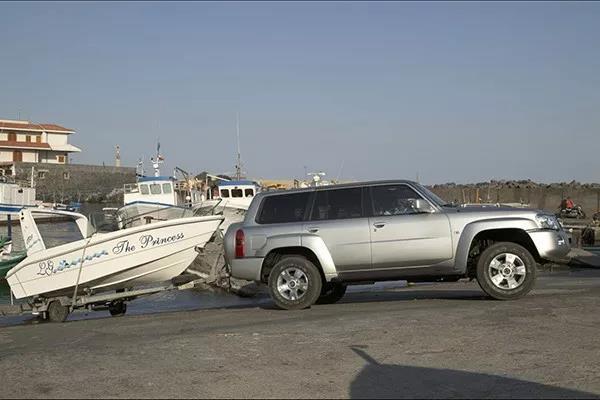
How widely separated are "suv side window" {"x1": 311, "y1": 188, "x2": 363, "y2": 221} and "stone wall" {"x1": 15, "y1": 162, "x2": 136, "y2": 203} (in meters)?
72.3

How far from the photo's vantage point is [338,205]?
11.4 m

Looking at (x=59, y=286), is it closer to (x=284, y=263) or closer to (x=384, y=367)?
(x=284, y=263)

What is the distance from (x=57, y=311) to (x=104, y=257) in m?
1.28

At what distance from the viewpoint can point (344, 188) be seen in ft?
37.7

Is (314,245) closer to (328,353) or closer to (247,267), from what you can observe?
(247,267)

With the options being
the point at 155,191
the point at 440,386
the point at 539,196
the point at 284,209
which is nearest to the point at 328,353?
the point at 440,386

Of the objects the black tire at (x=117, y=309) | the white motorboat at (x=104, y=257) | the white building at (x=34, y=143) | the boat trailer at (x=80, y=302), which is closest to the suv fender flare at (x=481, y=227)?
the white motorboat at (x=104, y=257)

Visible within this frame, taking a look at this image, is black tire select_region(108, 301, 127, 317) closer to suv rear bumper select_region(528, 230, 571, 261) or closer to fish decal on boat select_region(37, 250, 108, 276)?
fish decal on boat select_region(37, 250, 108, 276)

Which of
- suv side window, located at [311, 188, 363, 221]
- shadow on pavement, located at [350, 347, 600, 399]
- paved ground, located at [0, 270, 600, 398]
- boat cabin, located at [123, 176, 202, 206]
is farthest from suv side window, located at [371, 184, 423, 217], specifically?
boat cabin, located at [123, 176, 202, 206]

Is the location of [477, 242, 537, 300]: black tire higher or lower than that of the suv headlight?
lower

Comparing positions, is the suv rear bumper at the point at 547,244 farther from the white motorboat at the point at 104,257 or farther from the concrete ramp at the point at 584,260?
the concrete ramp at the point at 584,260

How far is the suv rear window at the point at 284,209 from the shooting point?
11539 millimetres

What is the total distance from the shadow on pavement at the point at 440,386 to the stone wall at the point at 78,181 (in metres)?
77.1

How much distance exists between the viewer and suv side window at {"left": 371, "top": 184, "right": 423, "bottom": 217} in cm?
1113
